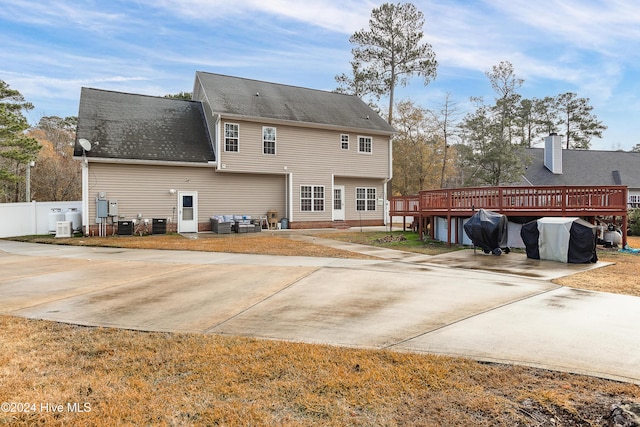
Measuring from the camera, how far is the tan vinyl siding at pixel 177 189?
16.2 metres

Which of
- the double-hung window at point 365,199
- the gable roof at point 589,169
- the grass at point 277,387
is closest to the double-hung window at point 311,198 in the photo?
the double-hung window at point 365,199

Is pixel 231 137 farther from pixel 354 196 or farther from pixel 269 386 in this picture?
pixel 269 386

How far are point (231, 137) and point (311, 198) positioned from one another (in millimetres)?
5488

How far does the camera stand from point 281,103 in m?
20.7

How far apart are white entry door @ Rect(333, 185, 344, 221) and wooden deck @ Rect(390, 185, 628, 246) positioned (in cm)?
840

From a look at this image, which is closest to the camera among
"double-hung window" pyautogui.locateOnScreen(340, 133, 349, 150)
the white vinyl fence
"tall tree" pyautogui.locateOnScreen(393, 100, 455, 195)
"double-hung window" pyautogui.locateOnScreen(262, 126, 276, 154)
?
the white vinyl fence

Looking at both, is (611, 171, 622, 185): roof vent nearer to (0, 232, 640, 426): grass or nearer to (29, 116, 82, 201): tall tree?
(0, 232, 640, 426): grass

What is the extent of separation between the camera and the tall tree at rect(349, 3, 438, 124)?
2952 cm

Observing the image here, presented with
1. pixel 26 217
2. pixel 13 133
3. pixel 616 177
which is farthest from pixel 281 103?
pixel 616 177

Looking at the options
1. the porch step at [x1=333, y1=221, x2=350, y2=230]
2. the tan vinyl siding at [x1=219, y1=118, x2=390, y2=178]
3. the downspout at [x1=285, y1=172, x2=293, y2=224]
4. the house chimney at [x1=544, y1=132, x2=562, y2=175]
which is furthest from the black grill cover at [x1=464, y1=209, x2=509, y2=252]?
the house chimney at [x1=544, y1=132, x2=562, y2=175]

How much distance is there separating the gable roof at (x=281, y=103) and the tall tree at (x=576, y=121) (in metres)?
32.0

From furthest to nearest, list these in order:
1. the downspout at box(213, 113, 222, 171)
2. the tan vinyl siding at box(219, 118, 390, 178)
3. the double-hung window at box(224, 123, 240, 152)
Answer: the tan vinyl siding at box(219, 118, 390, 178) → the double-hung window at box(224, 123, 240, 152) → the downspout at box(213, 113, 222, 171)

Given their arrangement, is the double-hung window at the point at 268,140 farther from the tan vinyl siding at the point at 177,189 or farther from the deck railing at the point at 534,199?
the deck railing at the point at 534,199

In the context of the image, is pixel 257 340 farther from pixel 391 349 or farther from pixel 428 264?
pixel 428 264
